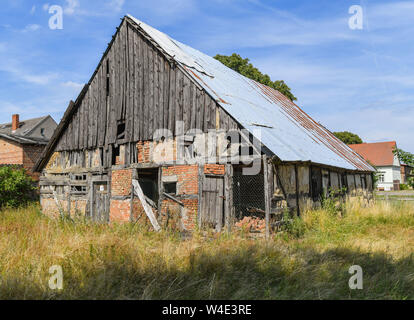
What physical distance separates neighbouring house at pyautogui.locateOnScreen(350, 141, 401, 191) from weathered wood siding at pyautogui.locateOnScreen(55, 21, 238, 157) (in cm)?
4076

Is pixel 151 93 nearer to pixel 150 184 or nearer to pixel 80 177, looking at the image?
pixel 150 184

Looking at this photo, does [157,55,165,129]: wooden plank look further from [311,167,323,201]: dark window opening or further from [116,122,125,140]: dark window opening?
[311,167,323,201]: dark window opening

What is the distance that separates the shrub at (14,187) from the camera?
16.8 m

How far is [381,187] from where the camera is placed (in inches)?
1793

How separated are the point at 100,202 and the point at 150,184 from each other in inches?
87.0

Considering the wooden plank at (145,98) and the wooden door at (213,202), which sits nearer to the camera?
the wooden door at (213,202)

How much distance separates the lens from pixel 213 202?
991 cm

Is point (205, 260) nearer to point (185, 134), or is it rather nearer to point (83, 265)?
point (83, 265)

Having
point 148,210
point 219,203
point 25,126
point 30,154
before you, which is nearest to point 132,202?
point 148,210

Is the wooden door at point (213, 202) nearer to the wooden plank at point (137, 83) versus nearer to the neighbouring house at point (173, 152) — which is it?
the neighbouring house at point (173, 152)

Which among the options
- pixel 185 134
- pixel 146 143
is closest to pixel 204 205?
pixel 185 134

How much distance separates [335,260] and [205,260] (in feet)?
8.89

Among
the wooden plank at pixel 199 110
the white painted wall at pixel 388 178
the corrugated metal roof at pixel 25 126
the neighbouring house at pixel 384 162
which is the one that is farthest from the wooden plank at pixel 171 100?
the white painted wall at pixel 388 178

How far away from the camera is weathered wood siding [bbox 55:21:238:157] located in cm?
1093
